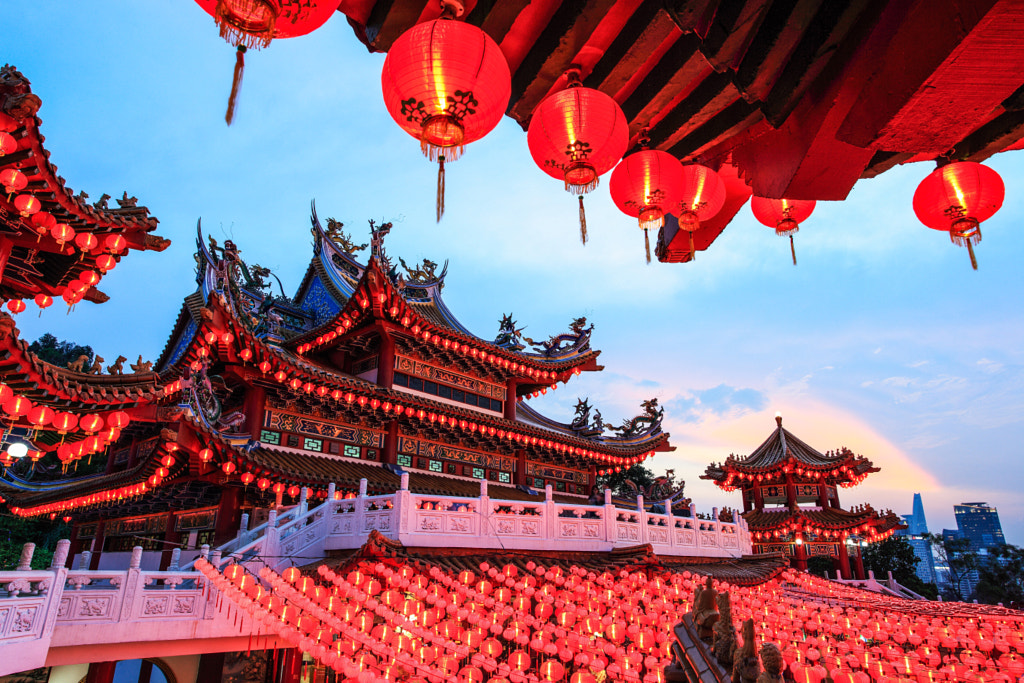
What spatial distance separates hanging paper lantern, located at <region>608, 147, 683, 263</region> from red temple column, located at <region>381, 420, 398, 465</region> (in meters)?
11.2

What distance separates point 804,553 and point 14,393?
24341 millimetres

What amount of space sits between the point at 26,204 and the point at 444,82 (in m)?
6.54

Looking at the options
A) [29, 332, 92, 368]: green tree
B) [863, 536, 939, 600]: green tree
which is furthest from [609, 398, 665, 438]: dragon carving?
[29, 332, 92, 368]: green tree

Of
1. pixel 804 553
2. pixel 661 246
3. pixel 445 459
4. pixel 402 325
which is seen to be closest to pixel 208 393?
pixel 402 325

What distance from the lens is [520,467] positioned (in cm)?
1656

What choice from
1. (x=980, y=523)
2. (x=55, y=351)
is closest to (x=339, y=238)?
(x=55, y=351)

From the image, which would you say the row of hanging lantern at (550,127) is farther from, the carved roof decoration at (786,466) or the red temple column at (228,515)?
the carved roof decoration at (786,466)

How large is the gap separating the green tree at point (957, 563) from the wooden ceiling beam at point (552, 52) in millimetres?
39037

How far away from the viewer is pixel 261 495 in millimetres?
11133

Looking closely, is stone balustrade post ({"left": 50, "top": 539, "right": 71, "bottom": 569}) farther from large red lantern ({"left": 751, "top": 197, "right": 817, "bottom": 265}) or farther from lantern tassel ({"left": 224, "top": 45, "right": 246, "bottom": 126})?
large red lantern ({"left": 751, "top": 197, "right": 817, "bottom": 265})

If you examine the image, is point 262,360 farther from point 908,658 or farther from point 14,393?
point 908,658

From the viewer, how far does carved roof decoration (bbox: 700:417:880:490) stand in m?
23.1

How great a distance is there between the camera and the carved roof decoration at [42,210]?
577cm

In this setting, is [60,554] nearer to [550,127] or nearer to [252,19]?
[252,19]
